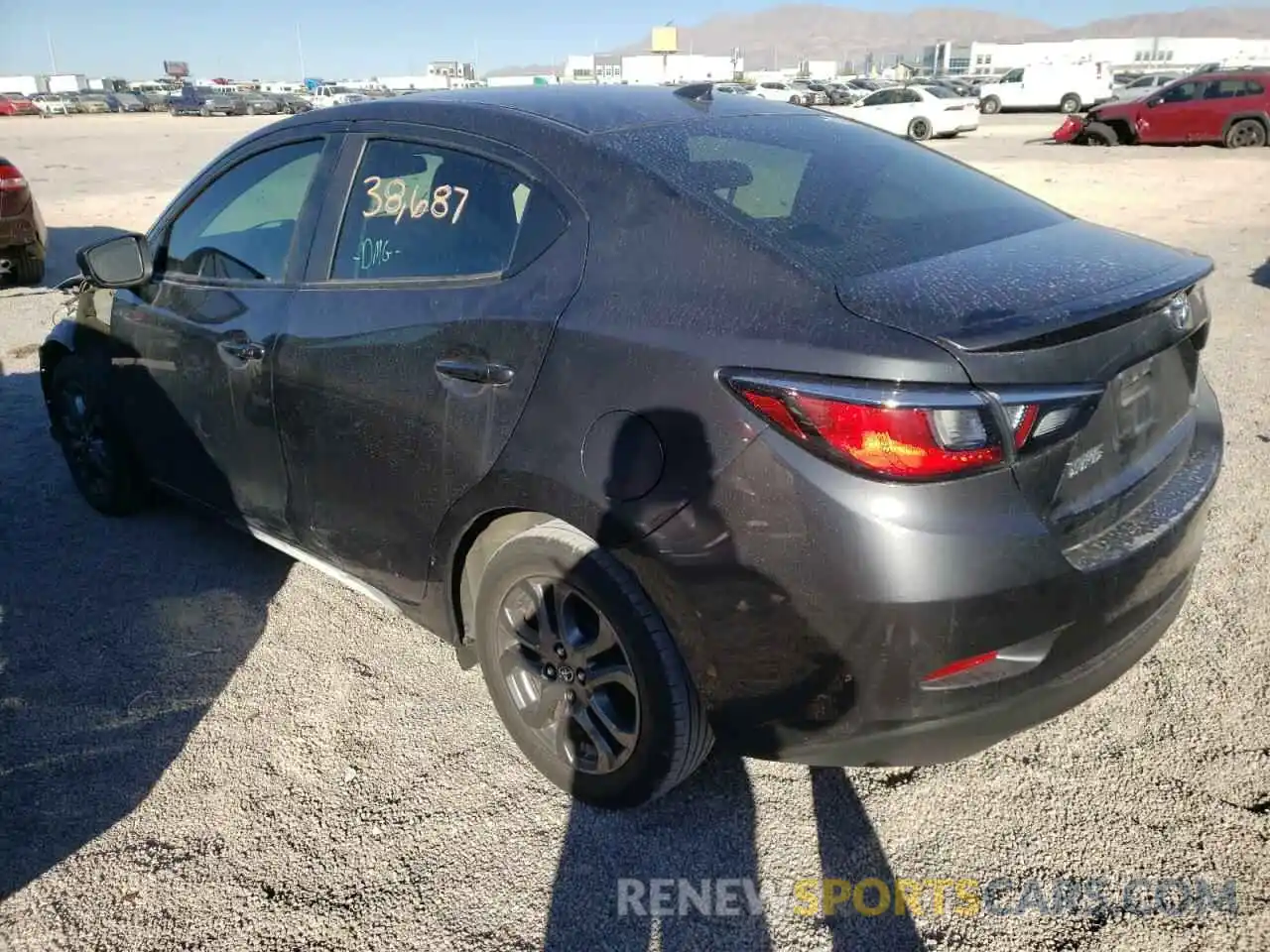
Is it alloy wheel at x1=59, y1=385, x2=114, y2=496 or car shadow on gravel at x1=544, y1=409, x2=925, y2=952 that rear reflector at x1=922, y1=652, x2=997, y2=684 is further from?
alloy wheel at x1=59, y1=385, x2=114, y2=496

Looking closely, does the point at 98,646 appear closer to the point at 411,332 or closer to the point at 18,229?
the point at 411,332

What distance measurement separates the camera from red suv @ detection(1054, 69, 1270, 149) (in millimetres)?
21234

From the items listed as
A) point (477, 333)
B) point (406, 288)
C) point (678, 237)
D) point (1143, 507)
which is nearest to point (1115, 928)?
point (1143, 507)

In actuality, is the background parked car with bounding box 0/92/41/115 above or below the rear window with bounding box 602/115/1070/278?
above

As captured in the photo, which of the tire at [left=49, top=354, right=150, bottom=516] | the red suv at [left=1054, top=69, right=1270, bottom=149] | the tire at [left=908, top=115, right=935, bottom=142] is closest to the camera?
the tire at [left=49, top=354, right=150, bottom=516]

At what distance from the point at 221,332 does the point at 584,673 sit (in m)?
1.76

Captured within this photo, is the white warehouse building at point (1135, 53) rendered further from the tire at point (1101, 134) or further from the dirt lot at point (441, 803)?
the dirt lot at point (441, 803)

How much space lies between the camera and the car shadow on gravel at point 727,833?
6.41 ft

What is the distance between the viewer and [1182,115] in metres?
21.8

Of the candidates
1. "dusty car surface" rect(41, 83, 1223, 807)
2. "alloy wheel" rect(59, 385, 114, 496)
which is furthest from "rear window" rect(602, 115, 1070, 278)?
"alloy wheel" rect(59, 385, 114, 496)

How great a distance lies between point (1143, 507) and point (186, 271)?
3215 millimetres

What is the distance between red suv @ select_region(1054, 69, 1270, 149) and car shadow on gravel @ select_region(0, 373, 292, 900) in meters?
24.3

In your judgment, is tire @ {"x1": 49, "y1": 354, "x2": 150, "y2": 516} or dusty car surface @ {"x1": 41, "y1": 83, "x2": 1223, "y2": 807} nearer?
dusty car surface @ {"x1": 41, "y1": 83, "x2": 1223, "y2": 807}

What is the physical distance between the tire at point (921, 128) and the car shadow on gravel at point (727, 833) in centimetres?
2769
